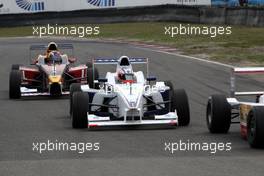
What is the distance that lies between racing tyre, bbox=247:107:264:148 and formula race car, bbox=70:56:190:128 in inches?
109

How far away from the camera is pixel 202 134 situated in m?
13.5

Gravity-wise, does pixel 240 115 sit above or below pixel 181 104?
above

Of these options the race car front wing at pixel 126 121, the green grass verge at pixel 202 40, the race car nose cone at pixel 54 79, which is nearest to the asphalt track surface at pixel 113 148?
the race car front wing at pixel 126 121

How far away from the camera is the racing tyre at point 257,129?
37.7ft

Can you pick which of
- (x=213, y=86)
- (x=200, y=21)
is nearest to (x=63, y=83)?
(x=213, y=86)

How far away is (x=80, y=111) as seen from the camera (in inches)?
559

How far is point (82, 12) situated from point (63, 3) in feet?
15.5

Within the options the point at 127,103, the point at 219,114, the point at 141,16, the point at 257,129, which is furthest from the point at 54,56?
the point at 141,16

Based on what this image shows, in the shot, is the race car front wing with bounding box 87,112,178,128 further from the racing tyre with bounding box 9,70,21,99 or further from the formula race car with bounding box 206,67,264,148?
the racing tyre with bounding box 9,70,21,99

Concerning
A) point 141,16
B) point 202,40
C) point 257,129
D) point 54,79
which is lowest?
point 202,40

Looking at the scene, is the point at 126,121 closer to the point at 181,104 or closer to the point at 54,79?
the point at 181,104

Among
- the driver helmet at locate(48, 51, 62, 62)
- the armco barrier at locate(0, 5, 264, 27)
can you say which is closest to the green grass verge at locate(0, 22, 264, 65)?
the armco barrier at locate(0, 5, 264, 27)

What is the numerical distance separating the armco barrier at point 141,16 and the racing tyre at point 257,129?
103 feet

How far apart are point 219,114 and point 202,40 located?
2434 centimetres
